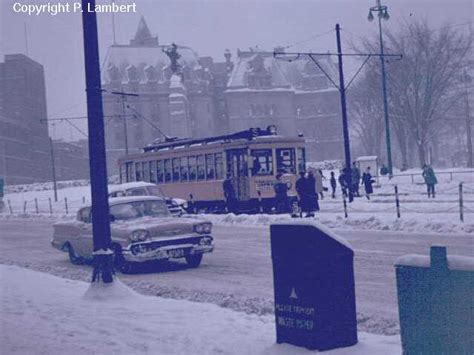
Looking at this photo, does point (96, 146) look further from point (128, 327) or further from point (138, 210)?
point (138, 210)

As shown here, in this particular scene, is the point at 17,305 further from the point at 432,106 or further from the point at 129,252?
the point at 432,106

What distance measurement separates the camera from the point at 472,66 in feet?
180

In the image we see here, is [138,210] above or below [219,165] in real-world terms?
below

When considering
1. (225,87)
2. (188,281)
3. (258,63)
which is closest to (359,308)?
(188,281)

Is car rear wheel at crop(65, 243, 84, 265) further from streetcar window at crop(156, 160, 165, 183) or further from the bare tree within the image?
the bare tree

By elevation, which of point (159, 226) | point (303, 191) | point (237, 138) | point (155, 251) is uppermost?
point (237, 138)

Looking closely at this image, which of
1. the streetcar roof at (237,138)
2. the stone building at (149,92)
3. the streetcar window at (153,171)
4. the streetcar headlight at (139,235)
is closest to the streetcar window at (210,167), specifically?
the streetcar roof at (237,138)

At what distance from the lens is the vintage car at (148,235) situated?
1516 cm

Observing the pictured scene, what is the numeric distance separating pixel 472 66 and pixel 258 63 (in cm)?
4088

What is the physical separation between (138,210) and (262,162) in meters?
18.1

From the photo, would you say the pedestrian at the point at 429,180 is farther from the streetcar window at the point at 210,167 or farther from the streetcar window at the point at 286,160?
the streetcar window at the point at 210,167

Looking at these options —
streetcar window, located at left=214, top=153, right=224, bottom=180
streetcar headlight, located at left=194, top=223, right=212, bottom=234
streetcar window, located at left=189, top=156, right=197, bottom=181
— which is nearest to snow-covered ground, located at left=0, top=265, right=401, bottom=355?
streetcar headlight, located at left=194, top=223, right=212, bottom=234

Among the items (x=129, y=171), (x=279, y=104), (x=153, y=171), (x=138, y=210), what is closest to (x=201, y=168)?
(x=153, y=171)

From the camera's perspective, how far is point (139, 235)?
15156mm
